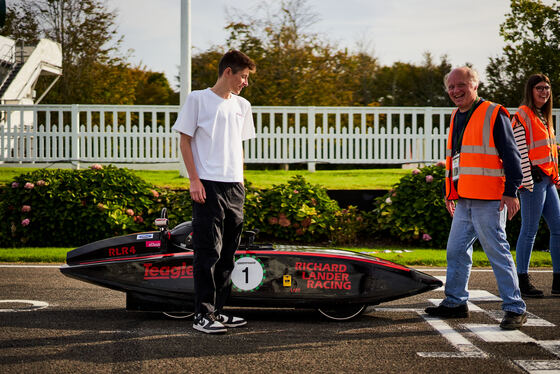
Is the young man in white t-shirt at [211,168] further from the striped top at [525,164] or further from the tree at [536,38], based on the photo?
the tree at [536,38]

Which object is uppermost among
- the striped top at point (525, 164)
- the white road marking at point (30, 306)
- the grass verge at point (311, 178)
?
the striped top at point (525, 164)

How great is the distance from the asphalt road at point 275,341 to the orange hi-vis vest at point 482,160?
1016mm

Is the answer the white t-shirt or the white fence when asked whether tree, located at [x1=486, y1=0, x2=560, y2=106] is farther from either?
the white t-shirt

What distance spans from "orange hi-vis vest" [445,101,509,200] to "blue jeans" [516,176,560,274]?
1420 mm

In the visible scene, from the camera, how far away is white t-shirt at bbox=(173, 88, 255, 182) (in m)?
4.71

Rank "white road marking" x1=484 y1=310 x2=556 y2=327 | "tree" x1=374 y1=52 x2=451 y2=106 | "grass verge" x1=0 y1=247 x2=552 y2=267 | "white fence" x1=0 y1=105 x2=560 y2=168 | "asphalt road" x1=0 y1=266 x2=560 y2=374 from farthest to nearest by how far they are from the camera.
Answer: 1. "tree" x1=374 y1=52 x2=451 y2=106
2. "white fence" x1=0 y1=105 x2=560 y2=168
3. "grass verge" x1=0 y1=247 x2=552 y2=267
4. "white road marking" x1=484 y1=310 x2=556 y2=327
5. "asphalt road" x1=0 y1=266 x2=560 y2=374

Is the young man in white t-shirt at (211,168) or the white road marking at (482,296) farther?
the white road marking at (482,296)

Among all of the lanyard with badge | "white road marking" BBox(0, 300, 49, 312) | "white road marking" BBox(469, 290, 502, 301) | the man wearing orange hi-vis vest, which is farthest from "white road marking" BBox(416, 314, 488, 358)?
"white road marking" BBox(0, 300, 49, 312)

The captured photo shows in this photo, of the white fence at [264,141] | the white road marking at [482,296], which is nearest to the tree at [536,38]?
the white fence at [264,141]

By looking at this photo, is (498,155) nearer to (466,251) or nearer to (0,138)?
(466,251)

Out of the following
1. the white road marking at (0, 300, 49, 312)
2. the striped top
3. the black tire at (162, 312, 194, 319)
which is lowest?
the white road marking at (0, 300, 49, 312)

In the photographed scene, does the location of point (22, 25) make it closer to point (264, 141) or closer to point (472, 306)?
point (264, 141)

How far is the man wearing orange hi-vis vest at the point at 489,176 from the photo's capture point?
193 inches

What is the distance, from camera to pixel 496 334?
4.78 m
